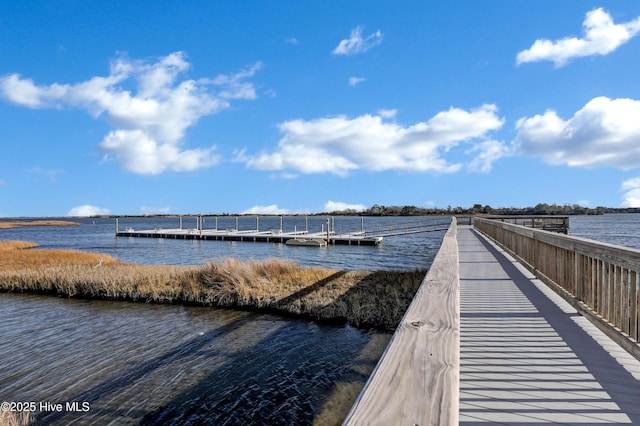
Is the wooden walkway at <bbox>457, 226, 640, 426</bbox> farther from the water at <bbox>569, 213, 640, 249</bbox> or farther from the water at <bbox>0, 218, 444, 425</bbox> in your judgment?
the water at <bbox>569, 213, 640, 249</bbox>

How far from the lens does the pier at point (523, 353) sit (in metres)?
1.12

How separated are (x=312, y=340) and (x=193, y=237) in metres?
44.6

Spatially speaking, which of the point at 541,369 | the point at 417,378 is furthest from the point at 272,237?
the point at 417,378

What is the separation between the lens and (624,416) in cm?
262

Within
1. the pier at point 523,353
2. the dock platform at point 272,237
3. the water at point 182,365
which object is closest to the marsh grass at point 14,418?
the water at point 182,365

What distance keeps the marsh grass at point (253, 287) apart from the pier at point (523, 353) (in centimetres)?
540

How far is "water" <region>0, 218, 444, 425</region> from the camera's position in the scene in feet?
19.9

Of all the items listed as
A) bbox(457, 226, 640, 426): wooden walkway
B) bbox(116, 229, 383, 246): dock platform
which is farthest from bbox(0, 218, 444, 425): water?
bbox(116, 229, 383, 246): dock platform

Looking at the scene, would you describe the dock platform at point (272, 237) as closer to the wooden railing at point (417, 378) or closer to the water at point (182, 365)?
the water at point (182, 365)

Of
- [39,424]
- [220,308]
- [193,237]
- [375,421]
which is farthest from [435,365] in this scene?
[193,237]

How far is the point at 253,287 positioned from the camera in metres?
13.1

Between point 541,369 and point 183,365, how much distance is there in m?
6.77

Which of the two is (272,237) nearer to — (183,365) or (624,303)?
(183,365)

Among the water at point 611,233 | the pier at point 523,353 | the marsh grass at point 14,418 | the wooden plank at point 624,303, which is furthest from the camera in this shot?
the water at point 611,233
